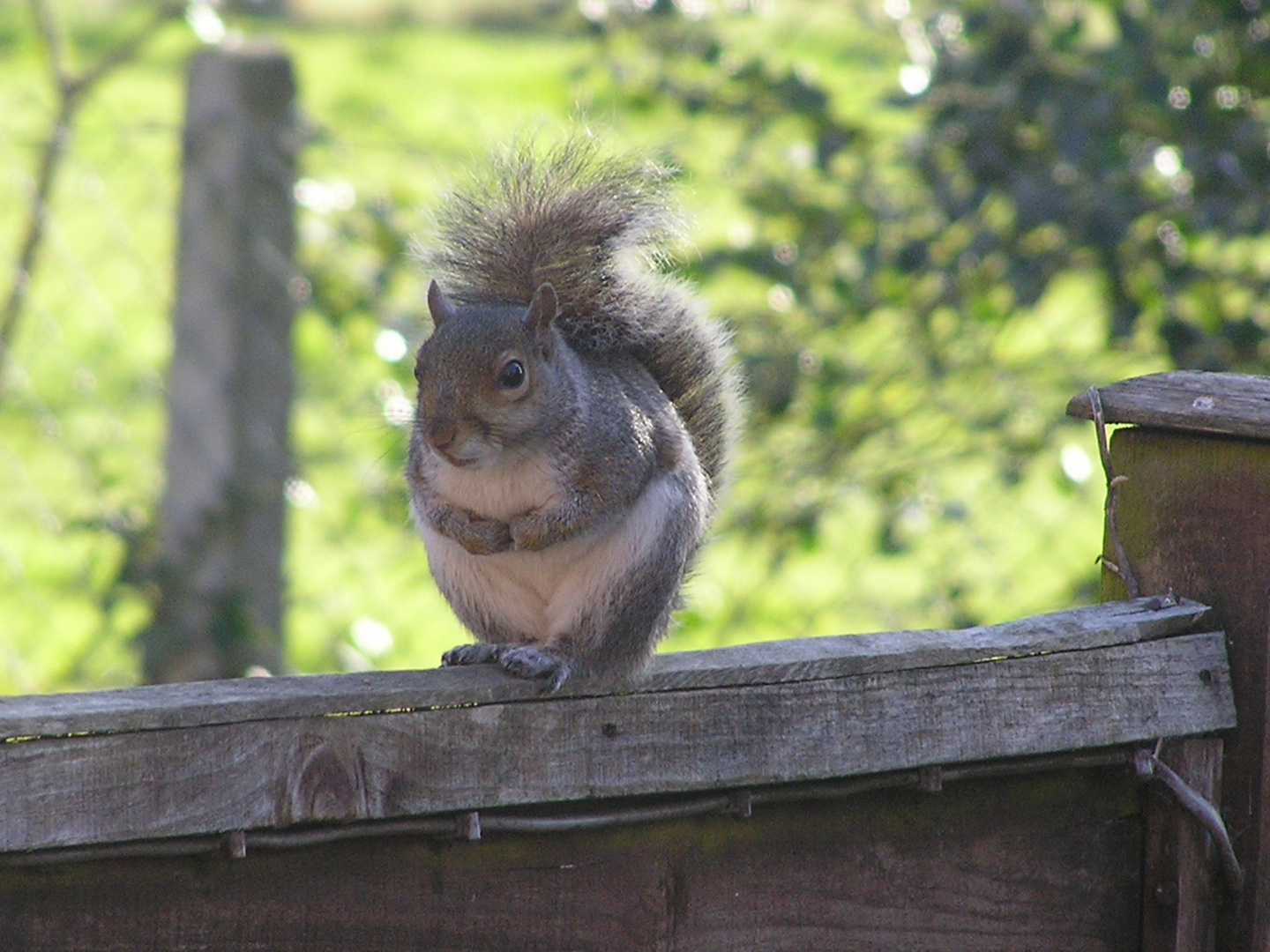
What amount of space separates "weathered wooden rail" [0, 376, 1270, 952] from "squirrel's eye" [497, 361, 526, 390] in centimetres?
39

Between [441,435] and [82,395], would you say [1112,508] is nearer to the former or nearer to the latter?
[441,435]

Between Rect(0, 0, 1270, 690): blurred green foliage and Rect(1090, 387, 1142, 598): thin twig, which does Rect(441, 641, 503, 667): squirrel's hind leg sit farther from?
Rect(0, 0, 1270, 690): blurred green foliage

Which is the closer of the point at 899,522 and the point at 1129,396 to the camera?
the point at 1129,396

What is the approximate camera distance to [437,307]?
1.21m

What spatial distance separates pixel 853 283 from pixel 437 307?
3.01ft

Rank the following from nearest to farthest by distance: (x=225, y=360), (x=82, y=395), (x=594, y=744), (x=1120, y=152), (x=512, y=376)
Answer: (x=594, y=744) < (x=512, y=376) < (x=1120, y=152) < (x=225, y=360) < (x=82, y=395)

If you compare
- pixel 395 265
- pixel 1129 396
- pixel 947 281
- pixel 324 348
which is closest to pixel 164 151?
pixel 324 348

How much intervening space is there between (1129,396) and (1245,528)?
0.11 meters

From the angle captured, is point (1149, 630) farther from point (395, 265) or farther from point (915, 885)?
point (395, 265)

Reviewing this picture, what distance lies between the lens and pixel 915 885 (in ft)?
2.98

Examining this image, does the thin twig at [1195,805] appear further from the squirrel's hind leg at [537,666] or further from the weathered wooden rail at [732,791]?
the squirrel's hind leg at [537,666]

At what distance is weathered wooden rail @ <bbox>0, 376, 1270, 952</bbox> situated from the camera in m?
0.73

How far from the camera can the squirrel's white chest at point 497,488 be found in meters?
1.18

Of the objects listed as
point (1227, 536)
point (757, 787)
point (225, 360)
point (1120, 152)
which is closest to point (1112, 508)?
point (1227, 536)
